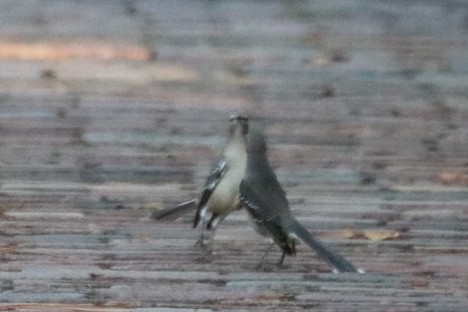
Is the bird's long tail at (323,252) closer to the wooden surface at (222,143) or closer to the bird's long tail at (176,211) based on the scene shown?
the wooden surface at (222,143)

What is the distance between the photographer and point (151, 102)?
9.91 meters

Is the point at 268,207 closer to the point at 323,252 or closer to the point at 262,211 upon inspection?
the point at 262,211

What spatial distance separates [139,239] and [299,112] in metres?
2.41

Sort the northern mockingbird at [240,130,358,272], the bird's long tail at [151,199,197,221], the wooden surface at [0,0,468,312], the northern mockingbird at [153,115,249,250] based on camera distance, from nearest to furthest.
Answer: the wooden surface at [0,0,468,312] → the northern mockingbird at [240,130,358,272] → the northern mockingbird at [153,115,249,250] → the bird's long tail at [151,199,197,221]

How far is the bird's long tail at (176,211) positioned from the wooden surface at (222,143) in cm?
5

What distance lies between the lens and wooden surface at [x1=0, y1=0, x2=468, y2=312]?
682 cm

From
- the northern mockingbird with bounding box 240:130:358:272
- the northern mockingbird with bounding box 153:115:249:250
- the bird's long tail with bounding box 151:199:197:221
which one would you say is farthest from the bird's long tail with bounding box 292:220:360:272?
the bird's long tail with bounding box 151:199:197:221

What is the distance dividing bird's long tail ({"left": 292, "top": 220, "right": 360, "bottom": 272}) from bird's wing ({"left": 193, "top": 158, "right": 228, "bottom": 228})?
40 centimetres

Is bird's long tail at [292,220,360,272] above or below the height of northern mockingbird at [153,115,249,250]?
below

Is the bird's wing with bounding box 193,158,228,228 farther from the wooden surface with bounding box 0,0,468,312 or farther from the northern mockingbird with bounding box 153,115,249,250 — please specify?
the wooden surface with bounding box 0,0,468,312

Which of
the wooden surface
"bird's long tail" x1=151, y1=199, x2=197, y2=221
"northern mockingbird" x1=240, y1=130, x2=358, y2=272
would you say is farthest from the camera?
"bird's long tail" x1=151, y1=199, x2=197, y2=221

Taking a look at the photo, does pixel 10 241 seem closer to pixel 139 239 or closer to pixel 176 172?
pixel 139 239

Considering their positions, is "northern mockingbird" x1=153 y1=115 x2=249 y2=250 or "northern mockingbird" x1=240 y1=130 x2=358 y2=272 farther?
"northern mockingbird" x1=153 y1=115 x2=249 y2=250

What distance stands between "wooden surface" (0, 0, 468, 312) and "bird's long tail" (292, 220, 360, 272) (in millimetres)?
67
